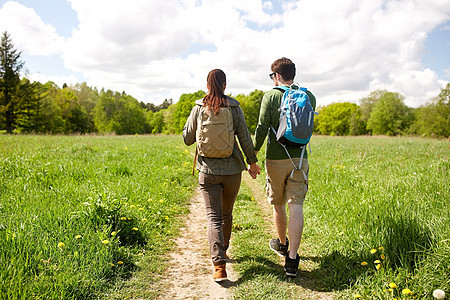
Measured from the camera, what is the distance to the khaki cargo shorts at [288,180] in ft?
10.7

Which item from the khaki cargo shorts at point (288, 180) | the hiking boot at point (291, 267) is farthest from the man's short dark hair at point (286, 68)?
the hiking boot at point (291, 267)

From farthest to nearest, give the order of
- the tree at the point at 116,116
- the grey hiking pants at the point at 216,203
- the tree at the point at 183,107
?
the tree at the point at 183,107 < the tree at the point at 116,116 < the grey hiking pants at the point at 216,203

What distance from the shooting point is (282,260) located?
369 cm

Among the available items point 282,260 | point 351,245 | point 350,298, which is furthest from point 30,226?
point 351,245

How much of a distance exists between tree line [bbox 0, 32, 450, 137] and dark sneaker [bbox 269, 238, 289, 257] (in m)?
30.8

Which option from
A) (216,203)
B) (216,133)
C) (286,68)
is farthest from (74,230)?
(286,68)

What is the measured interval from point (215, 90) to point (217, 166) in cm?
87

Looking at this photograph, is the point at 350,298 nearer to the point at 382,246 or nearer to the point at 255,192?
the point at 382,246

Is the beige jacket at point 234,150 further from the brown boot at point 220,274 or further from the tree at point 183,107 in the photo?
the tree at point 183,107

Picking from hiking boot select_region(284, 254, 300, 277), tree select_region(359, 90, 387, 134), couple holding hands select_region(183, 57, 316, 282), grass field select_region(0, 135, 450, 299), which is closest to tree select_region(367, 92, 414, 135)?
tree select_region(359, 90, 387, 134)

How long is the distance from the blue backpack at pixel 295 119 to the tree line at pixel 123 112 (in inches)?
1231

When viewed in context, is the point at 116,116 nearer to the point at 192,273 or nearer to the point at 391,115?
the point at 391,115

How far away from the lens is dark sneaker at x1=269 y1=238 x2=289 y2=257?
12.4ft

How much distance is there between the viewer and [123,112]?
6669 cm
